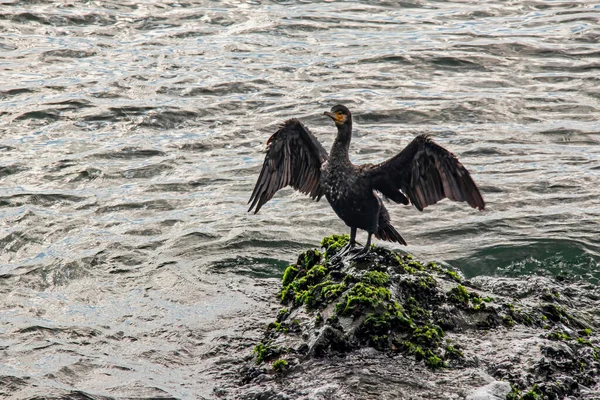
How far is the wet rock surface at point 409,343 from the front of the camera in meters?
6.56

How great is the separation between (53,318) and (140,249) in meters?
2.07

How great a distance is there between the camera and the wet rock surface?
656cm

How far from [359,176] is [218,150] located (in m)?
6.03

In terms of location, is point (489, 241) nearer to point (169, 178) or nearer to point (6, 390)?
point (169, 178)

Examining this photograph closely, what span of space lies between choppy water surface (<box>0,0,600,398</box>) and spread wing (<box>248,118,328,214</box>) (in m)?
1.26

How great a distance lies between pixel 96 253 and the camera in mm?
10656

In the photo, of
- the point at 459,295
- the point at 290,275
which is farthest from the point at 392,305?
the point at 290,275

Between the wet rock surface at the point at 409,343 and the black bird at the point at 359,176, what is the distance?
55cm

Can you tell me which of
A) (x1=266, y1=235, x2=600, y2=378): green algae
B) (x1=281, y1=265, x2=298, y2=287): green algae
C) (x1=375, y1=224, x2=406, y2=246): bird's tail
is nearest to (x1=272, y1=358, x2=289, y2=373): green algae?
(x1=266, y1=235, x2=600, y2=378): green algae

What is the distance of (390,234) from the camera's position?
354 inches

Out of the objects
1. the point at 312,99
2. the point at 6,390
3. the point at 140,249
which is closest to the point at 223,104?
the point at 312,99

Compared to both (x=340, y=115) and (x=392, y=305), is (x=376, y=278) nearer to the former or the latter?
(x=392, y=305)

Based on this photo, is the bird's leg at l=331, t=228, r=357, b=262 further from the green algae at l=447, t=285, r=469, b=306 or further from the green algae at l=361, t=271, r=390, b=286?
the green algae at l=447, t=285, r=469, b=306

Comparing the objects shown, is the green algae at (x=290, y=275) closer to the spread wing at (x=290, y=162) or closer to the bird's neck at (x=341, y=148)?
the spread wing at (x=290, y=162)
